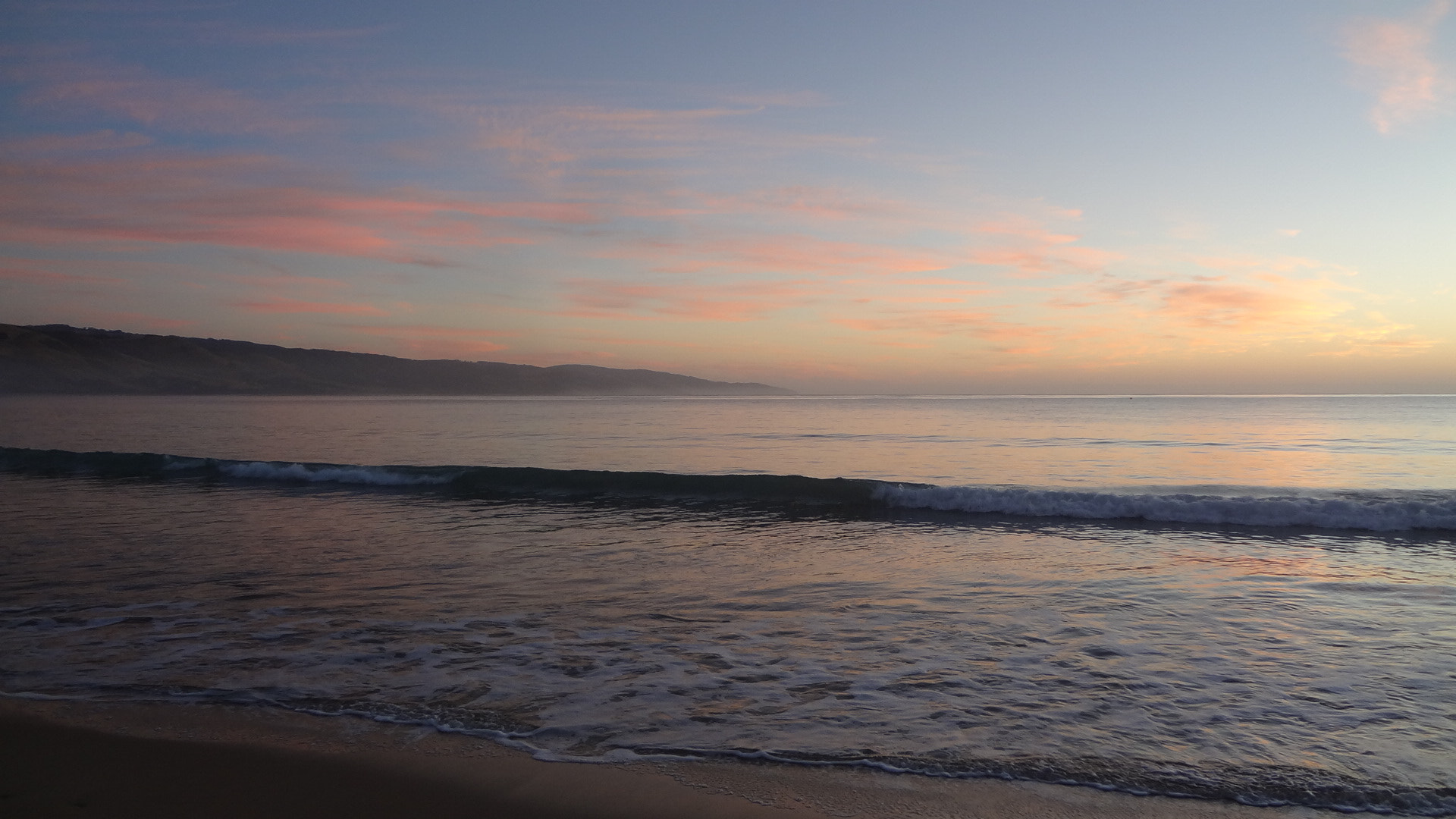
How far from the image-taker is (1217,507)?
51.8ft

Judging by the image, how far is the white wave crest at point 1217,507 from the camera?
14758mm

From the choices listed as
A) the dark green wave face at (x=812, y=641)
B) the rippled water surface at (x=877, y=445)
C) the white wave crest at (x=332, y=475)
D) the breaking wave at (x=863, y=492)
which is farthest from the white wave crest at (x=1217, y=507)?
the white wave crest at (x=332, y=475)

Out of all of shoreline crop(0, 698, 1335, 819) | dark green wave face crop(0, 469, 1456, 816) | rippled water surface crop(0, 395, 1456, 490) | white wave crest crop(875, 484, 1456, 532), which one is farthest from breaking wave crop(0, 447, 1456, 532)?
shoreline crop(0, 698, 1335, 819)

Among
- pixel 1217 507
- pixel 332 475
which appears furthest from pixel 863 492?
pixel 332 475

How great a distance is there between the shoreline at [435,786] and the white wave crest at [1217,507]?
43.1 ft

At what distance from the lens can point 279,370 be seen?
191625 millimetres

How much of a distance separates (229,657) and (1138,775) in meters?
6.63

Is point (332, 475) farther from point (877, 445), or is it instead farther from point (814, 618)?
point (877, 445)

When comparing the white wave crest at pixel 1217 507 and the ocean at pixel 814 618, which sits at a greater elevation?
the white wave crest at pixel 1217 507

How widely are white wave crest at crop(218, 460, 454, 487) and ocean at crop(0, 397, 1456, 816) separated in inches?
41.3

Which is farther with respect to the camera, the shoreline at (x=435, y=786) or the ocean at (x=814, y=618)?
the ocean at (x=814, y=618)

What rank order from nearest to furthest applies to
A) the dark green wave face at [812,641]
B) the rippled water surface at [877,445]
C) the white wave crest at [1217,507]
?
1. the dark green wave face at [812,641]
2. the white wave crest at [1217,507]
3. the rippled water surface at [877,445]

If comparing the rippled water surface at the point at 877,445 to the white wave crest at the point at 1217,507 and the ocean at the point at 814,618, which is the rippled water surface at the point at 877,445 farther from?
the white wave crest at the point at 1217,507

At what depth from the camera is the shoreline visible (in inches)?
156
